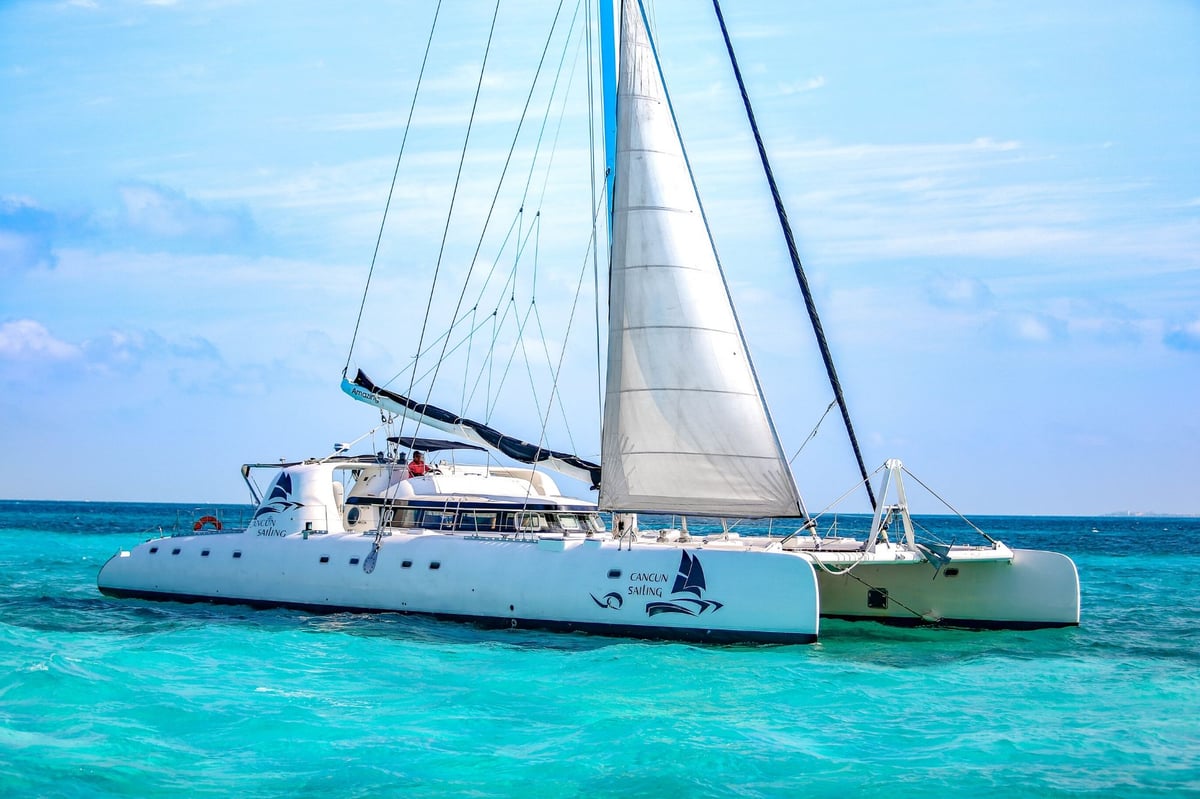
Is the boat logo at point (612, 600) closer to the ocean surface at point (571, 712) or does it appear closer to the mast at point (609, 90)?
the ocean surface at point (571, 712)

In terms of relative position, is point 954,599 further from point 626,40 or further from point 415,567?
point 626,40

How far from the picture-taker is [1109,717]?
40.8 ft

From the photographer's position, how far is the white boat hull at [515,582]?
15953 mm

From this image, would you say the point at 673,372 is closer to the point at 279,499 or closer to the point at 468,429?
the point at 468,429

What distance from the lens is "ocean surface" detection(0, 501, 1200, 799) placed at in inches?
393

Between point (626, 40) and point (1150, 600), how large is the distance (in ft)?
62.8

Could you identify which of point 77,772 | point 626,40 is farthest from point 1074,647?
point 77,772

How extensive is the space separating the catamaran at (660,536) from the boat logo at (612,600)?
0.08ft

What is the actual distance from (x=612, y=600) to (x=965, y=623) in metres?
6.77

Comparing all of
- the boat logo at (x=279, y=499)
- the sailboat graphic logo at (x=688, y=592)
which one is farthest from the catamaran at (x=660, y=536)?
the boat logo at (x=279, y=499)

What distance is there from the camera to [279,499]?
69.5 feet

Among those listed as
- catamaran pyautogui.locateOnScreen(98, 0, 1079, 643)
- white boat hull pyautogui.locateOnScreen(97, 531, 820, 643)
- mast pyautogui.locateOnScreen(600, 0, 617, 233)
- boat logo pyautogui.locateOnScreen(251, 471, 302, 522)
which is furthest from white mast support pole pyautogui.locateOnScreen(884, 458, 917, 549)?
boat logo pyautogui.locateOnScreen(251, 471, 302, 522)

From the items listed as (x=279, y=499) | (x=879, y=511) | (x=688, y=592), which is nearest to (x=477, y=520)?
(x=279, y=499)

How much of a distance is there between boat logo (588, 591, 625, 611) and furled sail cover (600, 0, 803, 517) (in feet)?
5.03
